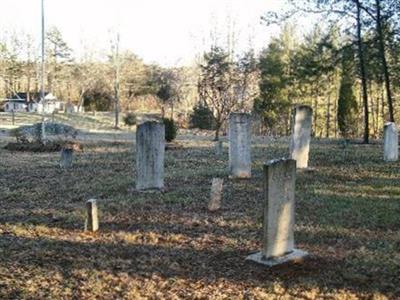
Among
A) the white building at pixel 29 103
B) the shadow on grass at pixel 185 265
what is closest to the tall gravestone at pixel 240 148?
the shadow on grass at pixel 185 265

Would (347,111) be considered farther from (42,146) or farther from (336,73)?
(42,146)

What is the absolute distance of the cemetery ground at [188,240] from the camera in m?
5.91

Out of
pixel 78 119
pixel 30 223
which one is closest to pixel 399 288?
pixel 30 223

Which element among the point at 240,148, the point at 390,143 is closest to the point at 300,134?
the point at 240,148

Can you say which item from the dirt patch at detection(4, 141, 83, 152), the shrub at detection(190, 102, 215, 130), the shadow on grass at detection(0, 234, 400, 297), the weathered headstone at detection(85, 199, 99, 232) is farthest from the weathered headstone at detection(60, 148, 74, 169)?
the shrub at detection(190, 102, 215, 130)

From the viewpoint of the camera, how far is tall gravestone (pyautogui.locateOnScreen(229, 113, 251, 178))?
1352cm

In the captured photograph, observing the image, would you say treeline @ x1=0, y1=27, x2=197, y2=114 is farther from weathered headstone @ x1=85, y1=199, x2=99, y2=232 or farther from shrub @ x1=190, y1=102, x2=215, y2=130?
weathered headstone @ x1=85, y1=199, x2=99, y2=232

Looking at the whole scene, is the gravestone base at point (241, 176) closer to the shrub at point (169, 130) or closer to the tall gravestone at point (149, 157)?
the tall gravestone at point (149, 157)

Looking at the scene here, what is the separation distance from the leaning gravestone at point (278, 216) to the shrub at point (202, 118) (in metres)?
34.4

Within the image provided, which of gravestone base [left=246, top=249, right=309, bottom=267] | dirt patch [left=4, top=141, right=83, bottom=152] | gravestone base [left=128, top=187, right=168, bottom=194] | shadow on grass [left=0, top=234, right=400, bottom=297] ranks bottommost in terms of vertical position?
shadow on grass [left=0, top=234, right=400, bottom=297]

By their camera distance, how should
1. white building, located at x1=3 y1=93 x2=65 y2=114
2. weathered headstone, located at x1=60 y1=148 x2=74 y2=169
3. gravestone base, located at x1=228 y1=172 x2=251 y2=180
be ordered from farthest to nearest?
white building, located at x1=3 y1=93 x2=65 y2=114 → weathered headstone, located at x1=60 y1=148 x2=74 y2=169 → gravestone base, located at x1=228 y1=172 x2=251 y2=180

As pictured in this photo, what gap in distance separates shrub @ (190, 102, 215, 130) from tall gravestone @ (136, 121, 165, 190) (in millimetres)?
29643

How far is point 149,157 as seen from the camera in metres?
11.6

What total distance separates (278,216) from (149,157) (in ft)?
17.2
